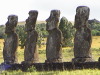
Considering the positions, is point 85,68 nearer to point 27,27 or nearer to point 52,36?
point 52,36

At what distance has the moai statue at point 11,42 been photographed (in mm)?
25906

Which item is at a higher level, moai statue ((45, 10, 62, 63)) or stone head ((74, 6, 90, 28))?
stone head ((74, 6, 90, 28))

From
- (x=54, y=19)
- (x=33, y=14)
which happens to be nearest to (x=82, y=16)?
(x=54, y=19)

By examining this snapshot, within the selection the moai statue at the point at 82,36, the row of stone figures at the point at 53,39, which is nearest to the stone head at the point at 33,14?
the row of stone figures at the point at 53,39

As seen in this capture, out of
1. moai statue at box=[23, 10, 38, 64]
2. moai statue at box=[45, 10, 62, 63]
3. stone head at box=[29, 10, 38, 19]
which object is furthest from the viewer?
stone head at box=[29, 10, 38, 19]

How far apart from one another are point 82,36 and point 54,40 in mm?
2142

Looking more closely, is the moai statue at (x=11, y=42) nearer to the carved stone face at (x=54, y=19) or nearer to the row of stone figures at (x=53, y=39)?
the row of stone figures at (x=53, y=39)

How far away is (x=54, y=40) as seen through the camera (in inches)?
931

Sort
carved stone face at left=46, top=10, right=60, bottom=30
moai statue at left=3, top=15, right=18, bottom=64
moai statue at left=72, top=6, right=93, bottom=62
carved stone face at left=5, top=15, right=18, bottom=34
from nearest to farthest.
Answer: moai statue at left=72, top=6, right=93, bottom=62 → carved stone face at left=46, top=10, right=60, bottom=30 → moai statue at left=3, top=15, right=18, bottom=64 → carved stone face at left=5, top=15, right=18, bottom=34

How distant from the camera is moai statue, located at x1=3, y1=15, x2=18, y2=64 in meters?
25.9

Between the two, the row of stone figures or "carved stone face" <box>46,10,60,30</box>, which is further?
"carved stone face" <box>46,10,60,30</box>

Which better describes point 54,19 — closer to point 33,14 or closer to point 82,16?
point 33,14

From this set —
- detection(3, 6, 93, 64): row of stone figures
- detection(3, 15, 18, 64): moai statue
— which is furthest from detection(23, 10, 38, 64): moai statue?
detection(3, 15, 18, 64): moai statue

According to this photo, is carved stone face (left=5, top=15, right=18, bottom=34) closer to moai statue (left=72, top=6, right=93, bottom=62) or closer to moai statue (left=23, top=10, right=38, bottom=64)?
moai statue (left=23, top=10, right=38, bottom=64)
